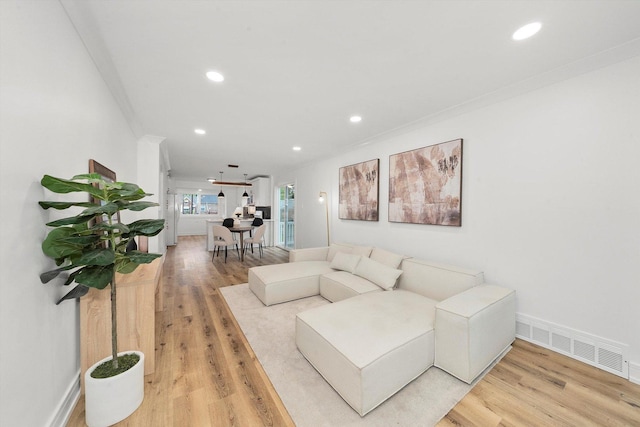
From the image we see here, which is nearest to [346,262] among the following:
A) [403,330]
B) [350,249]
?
[350,249]

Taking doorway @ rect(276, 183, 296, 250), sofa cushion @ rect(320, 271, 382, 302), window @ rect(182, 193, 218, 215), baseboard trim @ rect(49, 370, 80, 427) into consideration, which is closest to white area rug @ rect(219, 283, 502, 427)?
sofa cushion @ rect(320, 271, 382, 302)

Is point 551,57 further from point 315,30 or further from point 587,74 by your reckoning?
point 315,30

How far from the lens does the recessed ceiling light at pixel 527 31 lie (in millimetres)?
1561

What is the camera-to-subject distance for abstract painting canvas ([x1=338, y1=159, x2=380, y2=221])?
13.1ft

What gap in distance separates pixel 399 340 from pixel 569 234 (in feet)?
6.01

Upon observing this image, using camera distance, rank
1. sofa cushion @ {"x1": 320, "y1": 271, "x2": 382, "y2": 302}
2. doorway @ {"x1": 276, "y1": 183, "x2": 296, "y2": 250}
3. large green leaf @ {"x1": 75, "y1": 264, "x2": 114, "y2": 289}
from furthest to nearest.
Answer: doorway @ {"x1": 276, "y1": 183, "x2": 296, "y2": 250} → sofa cushion @ {"x1": 320, "y1": 271, "x2": 382, "y2": 302} → large green leaf @ {"x1": 75, "y1": 264, "x2": 114, "y2": 289}

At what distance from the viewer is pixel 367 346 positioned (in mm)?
1636

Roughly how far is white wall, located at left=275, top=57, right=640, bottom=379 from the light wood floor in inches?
16.1

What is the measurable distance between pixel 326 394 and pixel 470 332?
1.15m

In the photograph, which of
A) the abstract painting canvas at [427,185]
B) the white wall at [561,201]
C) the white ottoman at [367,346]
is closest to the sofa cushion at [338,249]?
the abstract painting canvas at [427,185]

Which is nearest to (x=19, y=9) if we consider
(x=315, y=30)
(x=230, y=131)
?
(x=315, y=30)

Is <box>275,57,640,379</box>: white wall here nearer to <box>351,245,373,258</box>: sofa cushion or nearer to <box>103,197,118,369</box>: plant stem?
<box>351,245,373,258</box>: sofa cushion

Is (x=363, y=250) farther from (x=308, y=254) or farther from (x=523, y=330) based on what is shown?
(x=523, y=330)

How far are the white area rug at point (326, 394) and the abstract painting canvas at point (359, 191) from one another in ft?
7.95
